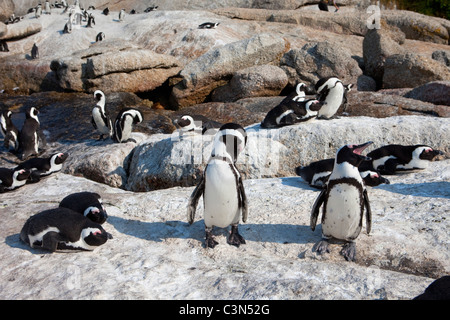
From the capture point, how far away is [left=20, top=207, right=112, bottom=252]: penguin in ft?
12.1

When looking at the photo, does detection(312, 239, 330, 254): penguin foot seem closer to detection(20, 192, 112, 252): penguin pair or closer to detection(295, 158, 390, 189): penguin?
detection(295, 158, 390, 189): penguin

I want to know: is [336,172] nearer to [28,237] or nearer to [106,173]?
[28,237]

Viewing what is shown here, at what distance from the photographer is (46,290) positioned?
307 cm

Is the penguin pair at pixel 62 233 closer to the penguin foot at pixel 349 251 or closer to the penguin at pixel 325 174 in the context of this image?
the penguin foot at pixel 349 251

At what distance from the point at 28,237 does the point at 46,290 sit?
2.83 ft

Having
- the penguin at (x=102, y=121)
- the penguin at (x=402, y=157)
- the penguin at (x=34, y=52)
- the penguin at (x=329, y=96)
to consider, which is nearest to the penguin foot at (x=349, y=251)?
the penguin at (x=402, y=157)

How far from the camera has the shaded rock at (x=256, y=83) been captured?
1256cm

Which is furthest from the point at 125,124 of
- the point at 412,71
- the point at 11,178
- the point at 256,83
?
the point at 412,71

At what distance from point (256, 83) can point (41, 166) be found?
23.8 ft

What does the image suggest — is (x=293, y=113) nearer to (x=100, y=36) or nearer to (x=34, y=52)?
(x=34, y=52)

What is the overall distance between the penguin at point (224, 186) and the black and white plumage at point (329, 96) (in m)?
3.89

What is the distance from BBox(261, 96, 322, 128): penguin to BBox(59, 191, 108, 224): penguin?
3467 mm

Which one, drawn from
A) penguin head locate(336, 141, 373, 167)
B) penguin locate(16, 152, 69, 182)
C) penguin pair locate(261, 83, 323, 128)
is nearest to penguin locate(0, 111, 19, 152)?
penguin locate(16, 152, 69, 182)
